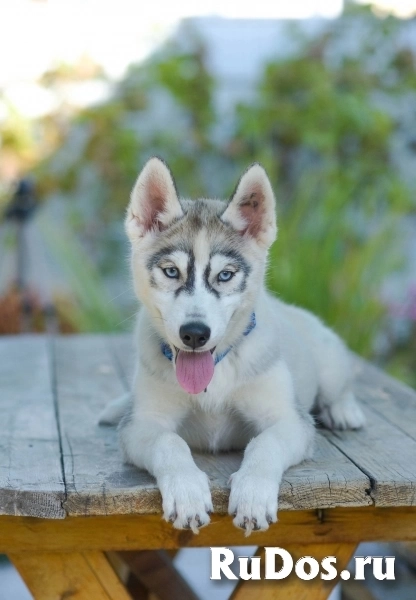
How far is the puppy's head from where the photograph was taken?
2.41 metres

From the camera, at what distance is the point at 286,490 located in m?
2.24

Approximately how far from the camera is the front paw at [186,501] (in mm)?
2111

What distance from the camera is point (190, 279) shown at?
247 centimetres

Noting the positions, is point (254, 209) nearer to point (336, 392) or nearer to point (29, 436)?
point (336, 392)

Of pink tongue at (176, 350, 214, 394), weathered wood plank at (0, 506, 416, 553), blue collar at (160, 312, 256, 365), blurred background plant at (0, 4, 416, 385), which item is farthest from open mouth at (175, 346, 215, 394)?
blurred background plant at (0, 4, 416, 385)

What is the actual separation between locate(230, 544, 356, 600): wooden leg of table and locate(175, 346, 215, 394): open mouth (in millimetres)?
511

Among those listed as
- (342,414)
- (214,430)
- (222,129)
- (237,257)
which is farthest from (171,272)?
(222,129)

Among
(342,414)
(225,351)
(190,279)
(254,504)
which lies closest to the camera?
(254,504)

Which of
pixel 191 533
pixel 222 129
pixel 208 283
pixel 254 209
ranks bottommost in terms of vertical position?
pixel 191 533

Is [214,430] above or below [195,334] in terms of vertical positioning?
below

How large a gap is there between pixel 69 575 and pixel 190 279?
90 cm

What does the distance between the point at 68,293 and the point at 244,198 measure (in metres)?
4.28

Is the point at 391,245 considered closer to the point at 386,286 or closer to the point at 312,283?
the point at 312,283

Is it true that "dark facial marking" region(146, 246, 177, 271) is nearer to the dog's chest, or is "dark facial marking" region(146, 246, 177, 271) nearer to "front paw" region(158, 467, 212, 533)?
the dog's chest
